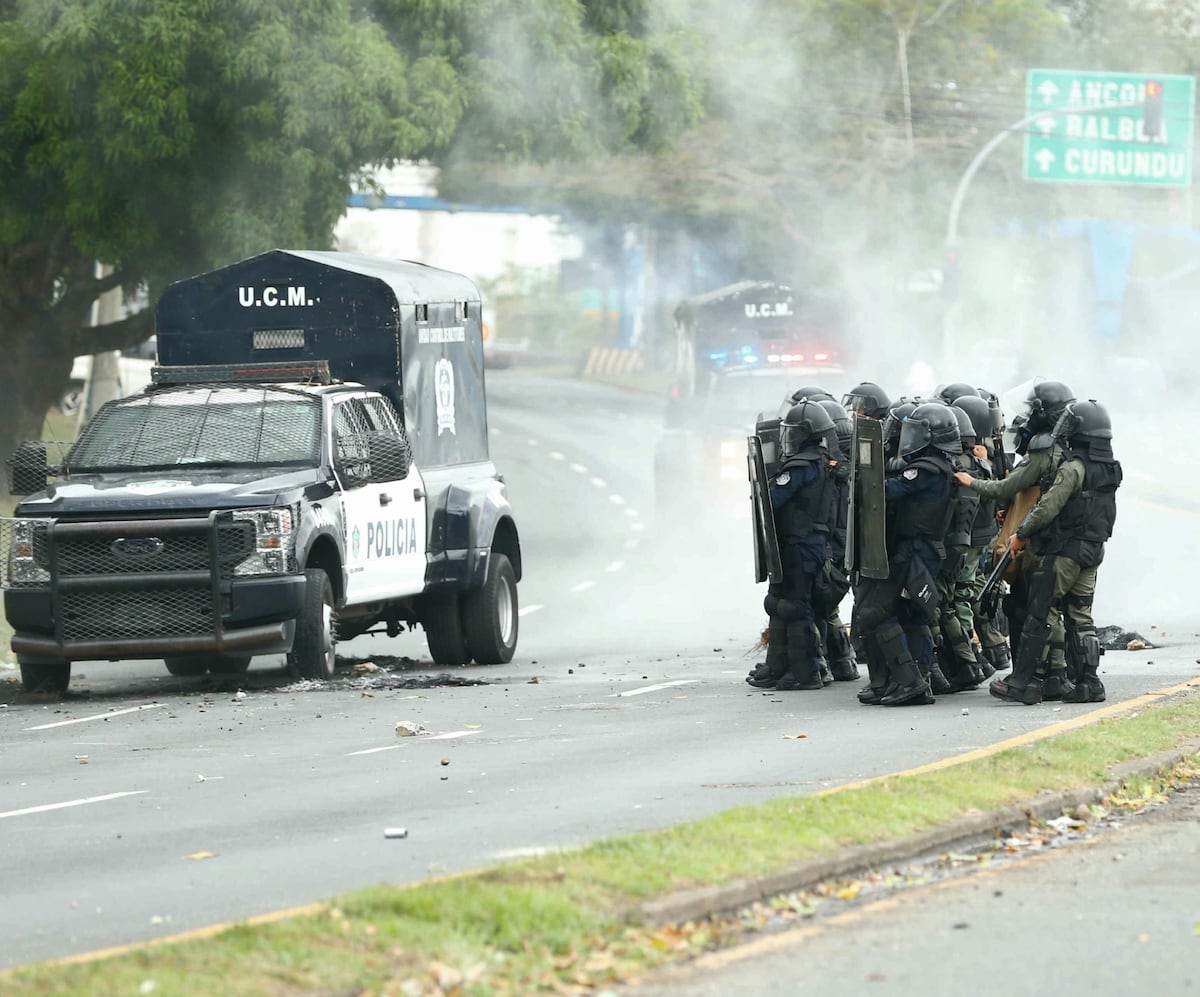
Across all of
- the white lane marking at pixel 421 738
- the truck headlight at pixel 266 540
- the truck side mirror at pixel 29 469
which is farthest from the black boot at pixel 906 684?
the truck side mirror at pixel 29 469

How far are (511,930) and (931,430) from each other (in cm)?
673

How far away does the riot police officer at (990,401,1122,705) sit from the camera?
12344mm

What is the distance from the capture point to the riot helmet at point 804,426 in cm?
1357

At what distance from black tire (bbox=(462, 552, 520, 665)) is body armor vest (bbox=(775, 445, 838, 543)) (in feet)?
10.8

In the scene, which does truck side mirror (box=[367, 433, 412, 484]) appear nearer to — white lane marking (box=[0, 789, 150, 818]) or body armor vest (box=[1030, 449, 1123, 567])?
body armor vest (box=[1030, 449, 1123, 567])

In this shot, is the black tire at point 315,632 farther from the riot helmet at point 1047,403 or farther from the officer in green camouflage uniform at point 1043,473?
the riot helmet at point 1047,403

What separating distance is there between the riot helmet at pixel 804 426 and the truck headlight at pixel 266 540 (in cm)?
301

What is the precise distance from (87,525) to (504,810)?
5553 mm

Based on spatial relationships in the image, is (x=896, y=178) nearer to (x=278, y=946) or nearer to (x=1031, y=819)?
(x=1031, y=819)

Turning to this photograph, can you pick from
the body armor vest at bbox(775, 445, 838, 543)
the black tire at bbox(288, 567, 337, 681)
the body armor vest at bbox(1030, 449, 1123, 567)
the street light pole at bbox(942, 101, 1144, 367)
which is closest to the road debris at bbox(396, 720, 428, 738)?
the black tire at bbox(288, 567, 337, 681)

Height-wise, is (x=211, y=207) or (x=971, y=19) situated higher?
(x=971, y=19)

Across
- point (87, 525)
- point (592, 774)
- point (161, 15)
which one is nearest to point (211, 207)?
point (161, 15)

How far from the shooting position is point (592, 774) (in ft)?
33.0

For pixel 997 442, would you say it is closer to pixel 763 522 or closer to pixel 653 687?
pixel 763 522
